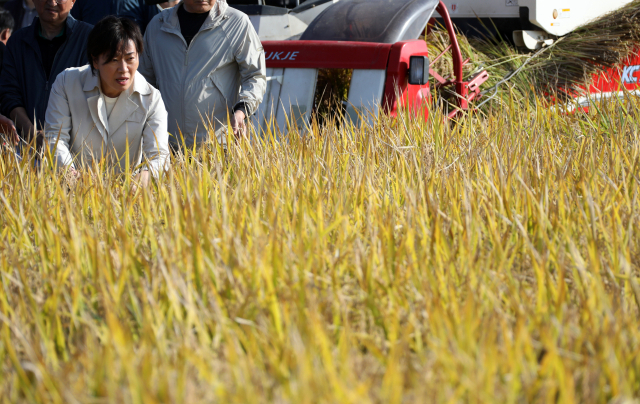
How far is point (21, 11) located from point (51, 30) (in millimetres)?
2833

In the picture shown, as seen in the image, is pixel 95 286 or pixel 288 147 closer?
pixel 95 286

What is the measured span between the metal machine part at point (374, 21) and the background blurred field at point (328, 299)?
87.3 inches

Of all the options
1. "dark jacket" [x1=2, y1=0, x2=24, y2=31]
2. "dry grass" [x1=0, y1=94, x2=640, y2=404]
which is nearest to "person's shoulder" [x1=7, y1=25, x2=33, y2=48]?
"dry grass" [x1=0, y1=94, x2=640, y2=404]

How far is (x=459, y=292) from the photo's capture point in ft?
4.13

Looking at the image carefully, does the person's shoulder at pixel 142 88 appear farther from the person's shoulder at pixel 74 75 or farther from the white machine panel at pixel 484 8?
the white machine panel at pixel 484 8

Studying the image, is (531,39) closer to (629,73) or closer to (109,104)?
(629,73)

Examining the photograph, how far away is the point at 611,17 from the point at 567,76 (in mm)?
1042

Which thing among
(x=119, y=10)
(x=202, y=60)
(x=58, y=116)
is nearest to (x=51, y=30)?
(x=119, y=10)

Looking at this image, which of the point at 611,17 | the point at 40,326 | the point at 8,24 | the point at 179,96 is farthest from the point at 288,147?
the point at 611,17

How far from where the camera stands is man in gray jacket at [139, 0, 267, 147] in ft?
10.6

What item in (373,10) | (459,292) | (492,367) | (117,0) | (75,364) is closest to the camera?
(492,367)

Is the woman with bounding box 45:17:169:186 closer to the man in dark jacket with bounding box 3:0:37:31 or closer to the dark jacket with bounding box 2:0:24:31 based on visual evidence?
the man in dark jacket with bounding box 3:0:37:31

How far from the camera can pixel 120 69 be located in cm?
254

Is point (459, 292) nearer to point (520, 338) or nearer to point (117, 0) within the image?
point (520, 338)
